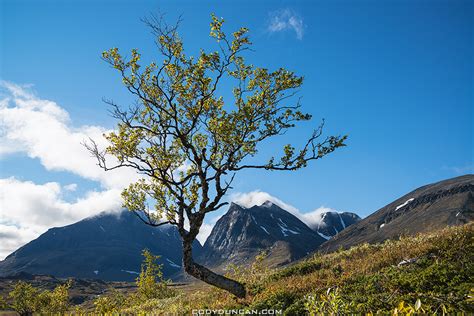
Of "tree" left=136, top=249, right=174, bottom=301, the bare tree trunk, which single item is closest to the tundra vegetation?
the bare tree trunk

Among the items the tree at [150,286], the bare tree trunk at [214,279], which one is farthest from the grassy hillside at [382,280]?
the tree at [150,286]

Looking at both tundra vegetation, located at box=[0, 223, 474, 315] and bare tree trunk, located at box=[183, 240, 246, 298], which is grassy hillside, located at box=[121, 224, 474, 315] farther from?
bare tree trunk, located at box=[183, 240, 246, 298]

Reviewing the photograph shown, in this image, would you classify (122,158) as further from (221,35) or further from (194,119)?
(221,35)

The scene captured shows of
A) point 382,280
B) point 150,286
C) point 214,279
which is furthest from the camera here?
point 150,286

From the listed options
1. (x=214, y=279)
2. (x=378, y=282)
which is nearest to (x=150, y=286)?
(x=214, y=279)

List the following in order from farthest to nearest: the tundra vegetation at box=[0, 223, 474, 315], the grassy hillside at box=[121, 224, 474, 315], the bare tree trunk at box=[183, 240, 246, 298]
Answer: the bare tree trunk at box=[183, 240, 246, 298], the grassy hillside at box=[121, 224, 474, 315], the tundra vegetation at box=[0, 223, 474, 315]

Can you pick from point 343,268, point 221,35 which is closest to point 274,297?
point 343,268

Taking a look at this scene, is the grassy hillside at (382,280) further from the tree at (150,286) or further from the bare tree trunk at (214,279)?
the tree at (150,286)

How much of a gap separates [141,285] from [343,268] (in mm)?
34382

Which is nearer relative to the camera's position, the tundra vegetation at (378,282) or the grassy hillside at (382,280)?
the tundra vegetation at (378,282)

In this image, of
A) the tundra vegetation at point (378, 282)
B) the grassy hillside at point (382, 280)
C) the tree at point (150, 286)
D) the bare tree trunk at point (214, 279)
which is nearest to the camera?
the tundra vegetation at point (378, 282)

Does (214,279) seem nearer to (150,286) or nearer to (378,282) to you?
(378,282)

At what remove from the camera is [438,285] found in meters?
11.5

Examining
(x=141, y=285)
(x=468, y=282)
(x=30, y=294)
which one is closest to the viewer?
(x=468, y=282)
